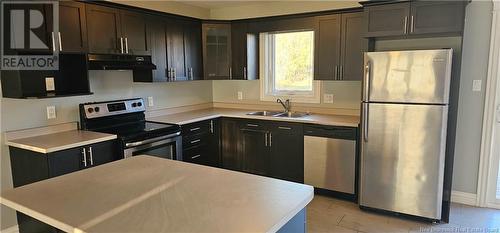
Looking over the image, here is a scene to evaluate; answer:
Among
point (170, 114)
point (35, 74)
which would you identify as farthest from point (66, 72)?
point (170, 114)

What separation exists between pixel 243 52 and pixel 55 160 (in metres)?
2.55

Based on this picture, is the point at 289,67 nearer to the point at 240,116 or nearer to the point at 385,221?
the point at 240,116

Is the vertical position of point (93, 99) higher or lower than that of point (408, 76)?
lower

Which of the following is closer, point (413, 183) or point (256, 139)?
point (413, 183)

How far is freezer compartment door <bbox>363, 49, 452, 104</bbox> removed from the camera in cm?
273

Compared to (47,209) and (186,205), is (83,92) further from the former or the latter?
(186,205)

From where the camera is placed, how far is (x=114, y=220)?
4.04ft

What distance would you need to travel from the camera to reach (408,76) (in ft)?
9.32

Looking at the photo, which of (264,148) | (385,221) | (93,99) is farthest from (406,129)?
(93,99)

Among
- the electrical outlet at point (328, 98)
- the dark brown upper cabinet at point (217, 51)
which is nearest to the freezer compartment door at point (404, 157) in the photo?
the electrical outlet at point (328, 98)

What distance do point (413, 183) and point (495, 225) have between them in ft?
2.63

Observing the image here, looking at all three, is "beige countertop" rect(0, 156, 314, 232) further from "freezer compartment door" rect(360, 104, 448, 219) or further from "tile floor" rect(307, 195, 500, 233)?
"freezer compartment door" rect(360, 104, 448, 219)

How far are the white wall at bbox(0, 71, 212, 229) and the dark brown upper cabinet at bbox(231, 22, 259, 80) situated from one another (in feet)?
2.35

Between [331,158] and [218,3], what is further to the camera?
[218,3]
